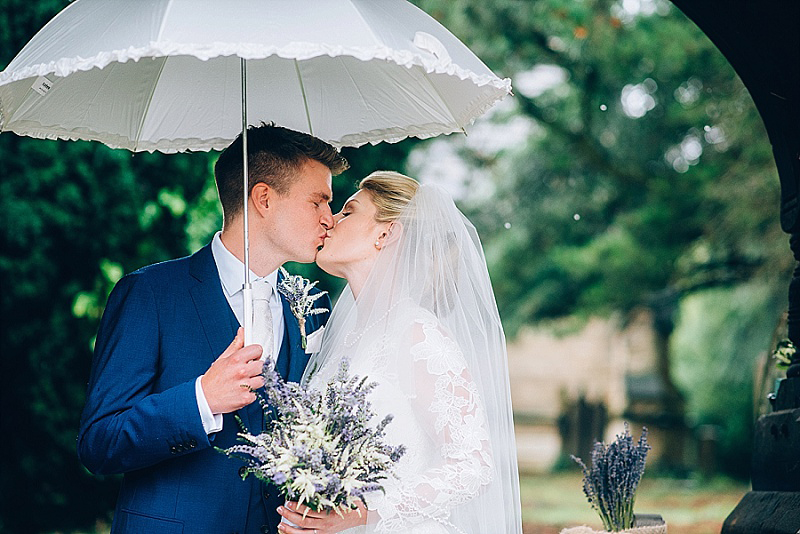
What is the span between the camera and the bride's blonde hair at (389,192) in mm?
3354

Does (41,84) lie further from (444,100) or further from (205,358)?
(444,100)

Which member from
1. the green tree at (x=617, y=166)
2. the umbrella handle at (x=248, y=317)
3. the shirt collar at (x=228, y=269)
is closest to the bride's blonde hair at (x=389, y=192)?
the shirt collar at (x=228, y=269)

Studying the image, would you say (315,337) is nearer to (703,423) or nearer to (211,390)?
(211,390)

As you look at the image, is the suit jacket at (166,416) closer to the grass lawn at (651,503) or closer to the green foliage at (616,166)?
the grass lawn at (651,503)

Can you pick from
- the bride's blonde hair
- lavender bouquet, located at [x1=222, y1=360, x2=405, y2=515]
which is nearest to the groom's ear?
the bride's blonde hair

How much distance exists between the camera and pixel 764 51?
3607 millimetres

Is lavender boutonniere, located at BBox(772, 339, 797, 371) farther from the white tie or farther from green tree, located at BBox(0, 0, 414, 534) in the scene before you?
Answer: green tree, located at BBox(0, 0, 414, 534)

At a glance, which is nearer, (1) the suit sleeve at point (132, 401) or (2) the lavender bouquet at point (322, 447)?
(2) the lavender bouquet at point (322, 447)

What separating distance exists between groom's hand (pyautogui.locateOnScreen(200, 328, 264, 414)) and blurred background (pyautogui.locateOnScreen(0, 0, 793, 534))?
2.98 m

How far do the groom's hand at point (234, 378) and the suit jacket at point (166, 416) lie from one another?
0.24 ft

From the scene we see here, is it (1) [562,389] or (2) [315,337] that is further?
(1) [562,389]

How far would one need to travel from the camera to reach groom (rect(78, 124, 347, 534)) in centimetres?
267

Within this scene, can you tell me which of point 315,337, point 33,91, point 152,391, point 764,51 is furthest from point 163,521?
point 764,51

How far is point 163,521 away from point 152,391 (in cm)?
39
